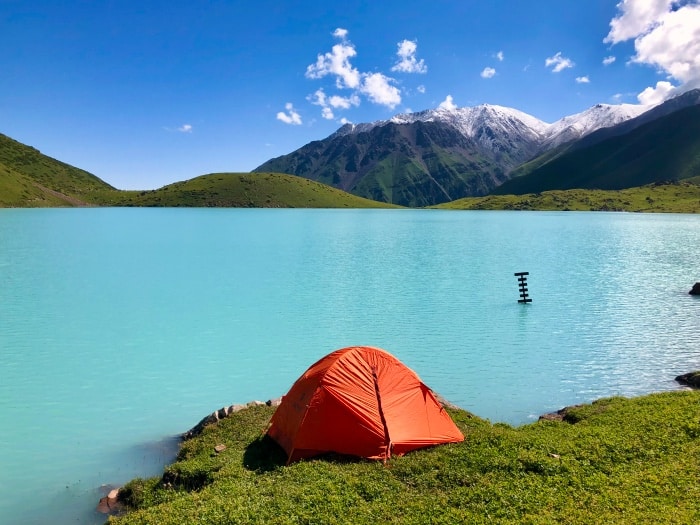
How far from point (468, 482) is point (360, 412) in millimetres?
4362

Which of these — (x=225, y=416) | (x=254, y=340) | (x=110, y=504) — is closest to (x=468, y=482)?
(x=225, y=416)

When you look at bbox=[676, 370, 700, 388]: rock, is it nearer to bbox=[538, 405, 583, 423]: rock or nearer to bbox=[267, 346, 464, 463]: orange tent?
bbox=[538, 405, 583, 423]: rock

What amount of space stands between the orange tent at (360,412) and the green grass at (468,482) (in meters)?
0.60

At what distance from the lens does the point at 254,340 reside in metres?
37.9

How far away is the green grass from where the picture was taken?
12.2m

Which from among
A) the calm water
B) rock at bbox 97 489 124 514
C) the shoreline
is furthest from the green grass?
the calm water

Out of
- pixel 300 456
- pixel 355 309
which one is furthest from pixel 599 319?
pixel 300 456

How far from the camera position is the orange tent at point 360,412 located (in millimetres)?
16344

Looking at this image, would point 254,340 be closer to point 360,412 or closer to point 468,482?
point 360,412

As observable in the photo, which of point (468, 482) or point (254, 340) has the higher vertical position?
point (468, 482)

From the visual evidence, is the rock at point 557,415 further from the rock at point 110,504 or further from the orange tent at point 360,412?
the rock at point 110,504

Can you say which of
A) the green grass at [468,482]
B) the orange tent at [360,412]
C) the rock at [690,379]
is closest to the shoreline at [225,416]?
the rock at [690,379]

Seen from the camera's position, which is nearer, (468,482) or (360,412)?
(468,482)

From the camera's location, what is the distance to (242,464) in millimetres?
16281
